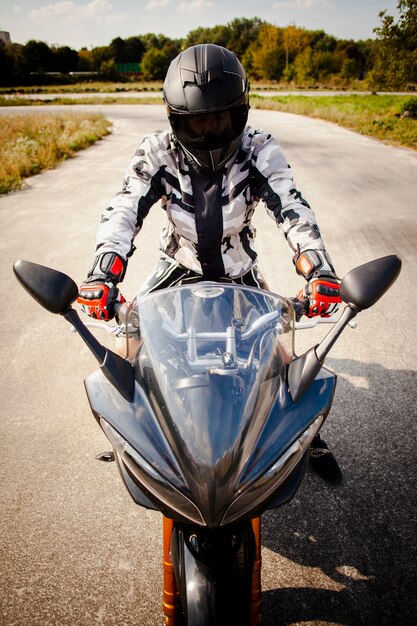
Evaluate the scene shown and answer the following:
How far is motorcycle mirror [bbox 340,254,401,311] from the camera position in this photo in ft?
4.35

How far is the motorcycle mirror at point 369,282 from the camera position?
1326 mm

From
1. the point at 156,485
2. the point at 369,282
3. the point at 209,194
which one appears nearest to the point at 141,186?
the point at 209,194

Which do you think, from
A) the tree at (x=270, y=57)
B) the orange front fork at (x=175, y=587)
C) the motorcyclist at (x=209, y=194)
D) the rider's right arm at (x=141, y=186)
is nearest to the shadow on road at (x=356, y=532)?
the motorcyclist at (x=209, y=194)

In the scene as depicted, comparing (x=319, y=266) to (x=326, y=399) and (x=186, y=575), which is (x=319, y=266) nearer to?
(x=326, y=399)

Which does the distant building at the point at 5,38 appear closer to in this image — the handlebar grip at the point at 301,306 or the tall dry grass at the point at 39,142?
the tall dry grass at the point at 39,142

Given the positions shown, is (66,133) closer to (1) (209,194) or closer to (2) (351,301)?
(1) (209,194)

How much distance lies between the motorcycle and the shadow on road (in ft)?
1.89

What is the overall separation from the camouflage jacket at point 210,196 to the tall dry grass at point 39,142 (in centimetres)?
799

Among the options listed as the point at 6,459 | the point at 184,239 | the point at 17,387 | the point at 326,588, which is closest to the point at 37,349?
the point at 17,387

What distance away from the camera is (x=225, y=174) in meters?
→ 2.33

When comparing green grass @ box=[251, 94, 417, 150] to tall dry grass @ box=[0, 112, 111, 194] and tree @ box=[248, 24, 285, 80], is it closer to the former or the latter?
tall dry grass @ box=[0, 112, 111, 194]

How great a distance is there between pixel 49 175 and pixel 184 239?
9.46m

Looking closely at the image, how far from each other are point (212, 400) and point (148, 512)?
157 cm

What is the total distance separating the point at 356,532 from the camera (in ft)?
7.25
